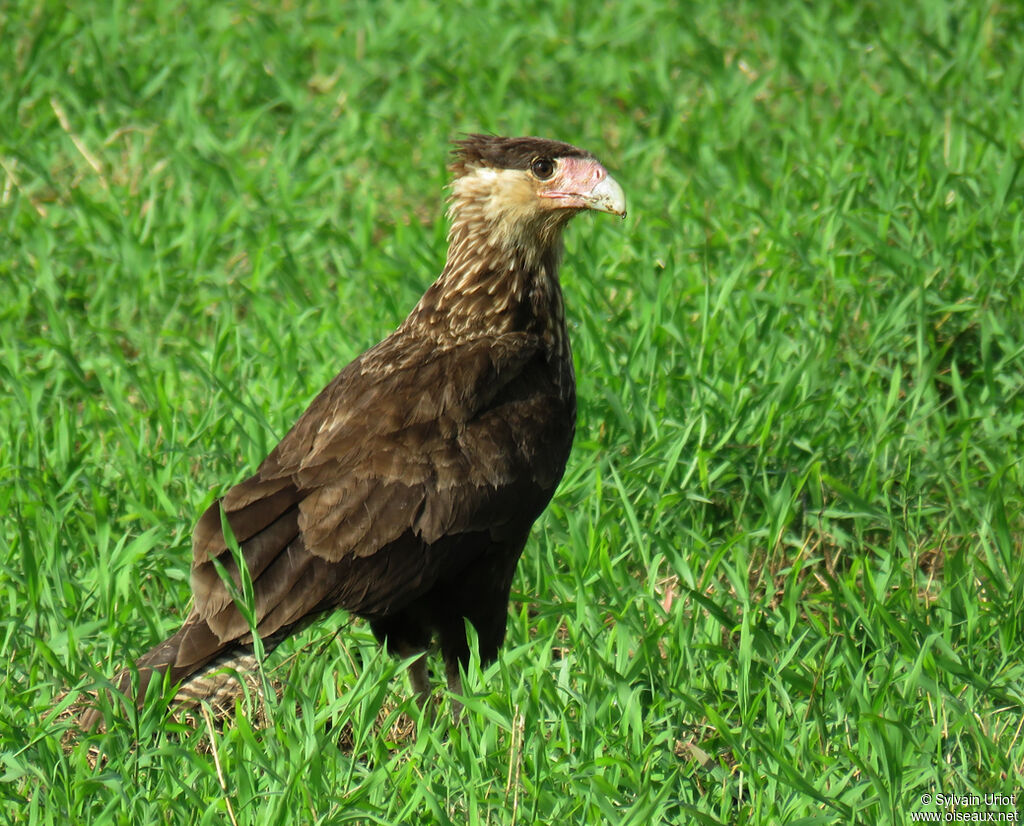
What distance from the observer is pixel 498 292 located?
4.77 m

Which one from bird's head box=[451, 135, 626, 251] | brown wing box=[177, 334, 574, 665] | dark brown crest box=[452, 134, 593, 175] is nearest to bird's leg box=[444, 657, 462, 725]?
brown wing box=[177, 334, 574, 665]

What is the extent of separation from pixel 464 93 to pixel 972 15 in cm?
292

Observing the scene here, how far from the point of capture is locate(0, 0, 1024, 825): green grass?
383 cm

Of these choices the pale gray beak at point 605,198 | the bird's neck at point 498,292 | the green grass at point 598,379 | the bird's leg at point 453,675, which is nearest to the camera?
the green grass at point 598,379

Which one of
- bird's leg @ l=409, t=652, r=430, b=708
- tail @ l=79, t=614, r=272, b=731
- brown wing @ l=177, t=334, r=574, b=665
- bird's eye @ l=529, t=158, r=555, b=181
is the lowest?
bird's leg @ l=409, t=652, r=430, b=708

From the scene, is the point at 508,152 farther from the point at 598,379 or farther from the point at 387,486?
the point at 387,486

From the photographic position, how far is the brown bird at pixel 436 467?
4.02 metres

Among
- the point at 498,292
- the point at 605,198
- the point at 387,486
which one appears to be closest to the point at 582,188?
the point at 605,198

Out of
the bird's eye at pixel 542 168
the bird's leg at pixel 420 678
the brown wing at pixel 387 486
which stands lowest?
the bird's leg at pixel 420 678

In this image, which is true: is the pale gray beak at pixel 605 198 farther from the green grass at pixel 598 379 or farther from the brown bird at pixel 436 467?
the green grass at pixel 598 379

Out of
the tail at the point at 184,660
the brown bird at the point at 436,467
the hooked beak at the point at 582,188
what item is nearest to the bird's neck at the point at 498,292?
the brown bird at the point at 436,467

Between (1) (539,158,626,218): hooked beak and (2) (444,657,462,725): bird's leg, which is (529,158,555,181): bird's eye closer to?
(1) (539,158,626,218): hooked beak

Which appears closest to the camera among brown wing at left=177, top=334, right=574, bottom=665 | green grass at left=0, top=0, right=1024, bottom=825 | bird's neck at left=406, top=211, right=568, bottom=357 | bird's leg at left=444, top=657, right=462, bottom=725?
green grass at left=0, top=0, right=1024, bottom=825

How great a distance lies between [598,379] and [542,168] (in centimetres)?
113
